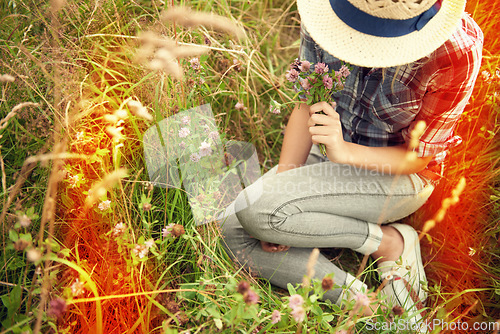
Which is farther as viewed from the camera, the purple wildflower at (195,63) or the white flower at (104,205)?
the purple wildflower at (195,63)

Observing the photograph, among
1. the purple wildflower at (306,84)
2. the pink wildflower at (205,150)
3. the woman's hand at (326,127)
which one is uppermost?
the purple wildflower at (306,84)

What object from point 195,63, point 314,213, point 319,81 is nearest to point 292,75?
point 319,81

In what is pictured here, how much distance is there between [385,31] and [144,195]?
911mm

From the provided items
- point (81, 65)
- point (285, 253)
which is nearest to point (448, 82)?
point (285, 253)

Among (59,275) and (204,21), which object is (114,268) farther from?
(204,21)

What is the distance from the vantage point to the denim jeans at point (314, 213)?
5.07 ft

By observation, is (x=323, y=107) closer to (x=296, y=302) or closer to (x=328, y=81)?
(x=328, y=81)

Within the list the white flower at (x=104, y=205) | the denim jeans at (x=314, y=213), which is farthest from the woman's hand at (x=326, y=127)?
the white flower at (x=104, y=205)

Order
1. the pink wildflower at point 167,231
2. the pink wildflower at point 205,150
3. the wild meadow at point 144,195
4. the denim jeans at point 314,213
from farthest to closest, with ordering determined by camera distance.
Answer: the denim jeans at point 314,213 → the pink wildflower at point 205,150 → the pink wildflower at point 167,231 → the wild meadow at point 144,195

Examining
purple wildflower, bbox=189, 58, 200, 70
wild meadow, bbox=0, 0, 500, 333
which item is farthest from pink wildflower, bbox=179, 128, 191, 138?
purple wildflower, bbox=189, 58, 200, 70

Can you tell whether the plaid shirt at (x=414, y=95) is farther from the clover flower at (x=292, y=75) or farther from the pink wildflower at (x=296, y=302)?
the pink wildflower at (x=296, y=302)

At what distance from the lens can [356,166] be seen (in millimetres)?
1578

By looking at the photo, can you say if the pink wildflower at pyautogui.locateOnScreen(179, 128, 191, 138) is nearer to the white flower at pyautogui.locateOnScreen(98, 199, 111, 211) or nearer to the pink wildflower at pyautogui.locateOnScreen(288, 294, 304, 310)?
the white flower at pyautogui.locateOnScreen(98, 199, 111, 211)

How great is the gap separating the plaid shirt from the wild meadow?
0.30 meters
